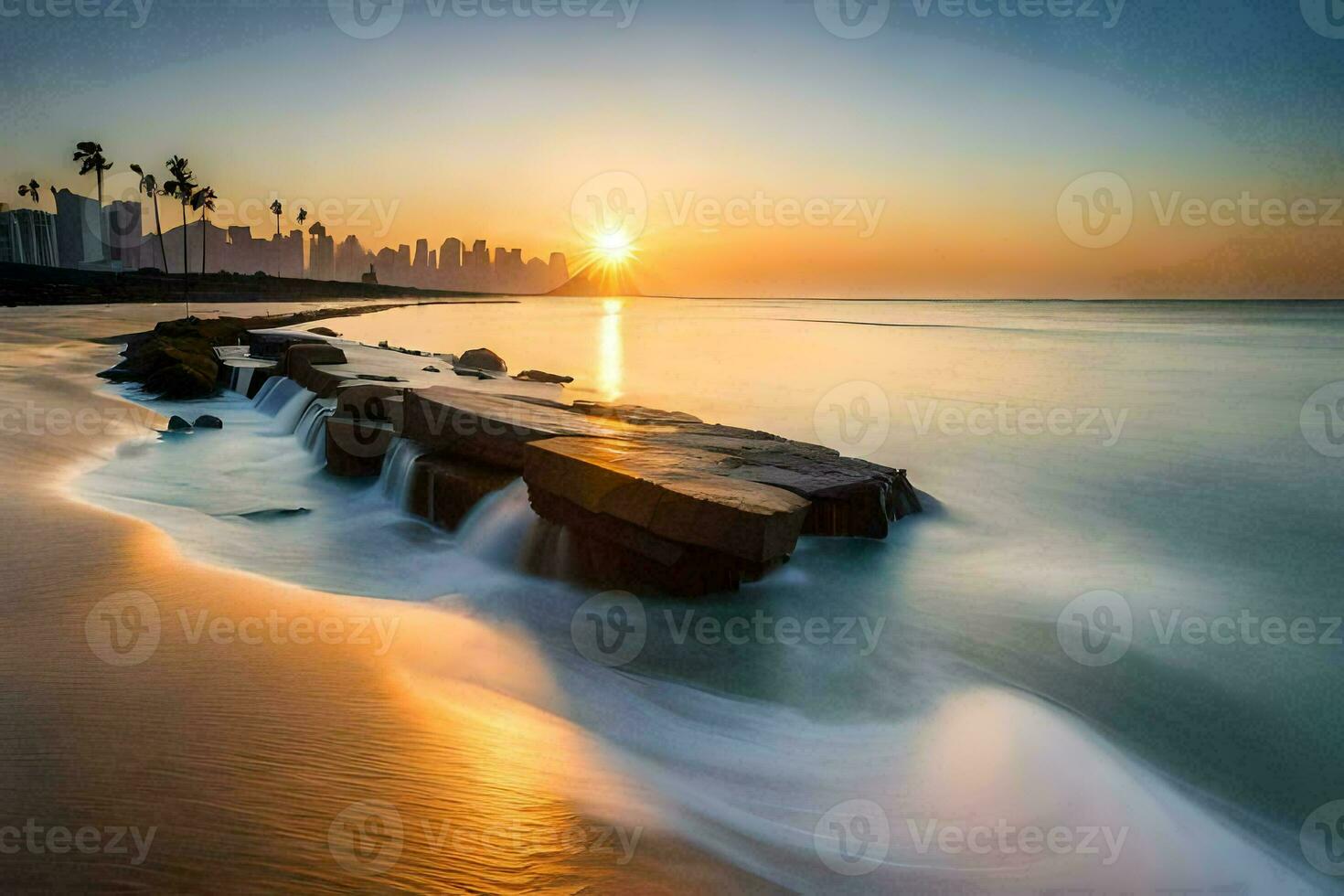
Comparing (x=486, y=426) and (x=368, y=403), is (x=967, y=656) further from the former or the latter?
(x=368, y=403)

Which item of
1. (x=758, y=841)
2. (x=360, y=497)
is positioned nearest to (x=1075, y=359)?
(x=360, y=497)

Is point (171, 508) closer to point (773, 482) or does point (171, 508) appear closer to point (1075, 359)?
point (773, 482)
